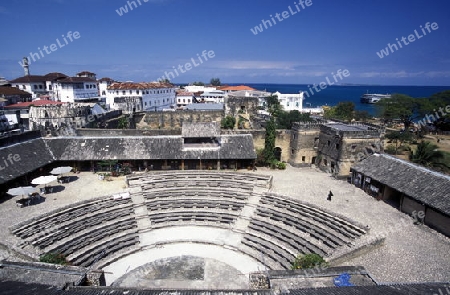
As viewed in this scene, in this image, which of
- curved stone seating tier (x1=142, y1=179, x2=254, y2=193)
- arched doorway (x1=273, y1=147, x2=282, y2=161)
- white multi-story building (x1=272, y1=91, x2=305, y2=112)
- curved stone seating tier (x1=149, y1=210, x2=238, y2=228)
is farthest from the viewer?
white multi-story building (x1=272, y1=91, x2=305, y2=112)

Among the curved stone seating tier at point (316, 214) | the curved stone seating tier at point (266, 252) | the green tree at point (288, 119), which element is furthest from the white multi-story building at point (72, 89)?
the curved stone seating tier at point (266, 252)

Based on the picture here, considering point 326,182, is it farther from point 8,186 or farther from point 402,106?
point 402,106

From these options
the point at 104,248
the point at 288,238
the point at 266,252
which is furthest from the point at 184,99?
the point at 266,252

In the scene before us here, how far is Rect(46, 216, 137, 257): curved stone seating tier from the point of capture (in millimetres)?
18656

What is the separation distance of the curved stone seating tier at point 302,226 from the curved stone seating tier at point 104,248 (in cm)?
1071

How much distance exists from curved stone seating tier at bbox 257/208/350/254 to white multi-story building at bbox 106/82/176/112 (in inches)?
1663

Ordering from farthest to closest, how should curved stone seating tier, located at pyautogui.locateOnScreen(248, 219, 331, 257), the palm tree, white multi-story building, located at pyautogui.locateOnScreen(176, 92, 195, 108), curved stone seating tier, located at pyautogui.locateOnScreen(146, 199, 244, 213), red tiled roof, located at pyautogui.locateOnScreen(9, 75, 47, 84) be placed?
white multi-story building, located at pyautogui.locateOnScreen(176, 92, 195, 108), red tiled roof, located at pyautogui.locateOnScreen(9, 75, 47, 84), the palm tree, curved stone seating tier, located at pyautogui.locateOnScreen(146, 199, 244, 213), curved stone seating tier, located at pyautogui.locateOnScreen(248, 219, 331, 257)

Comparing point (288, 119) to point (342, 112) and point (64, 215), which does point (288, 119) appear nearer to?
point (342, 112)

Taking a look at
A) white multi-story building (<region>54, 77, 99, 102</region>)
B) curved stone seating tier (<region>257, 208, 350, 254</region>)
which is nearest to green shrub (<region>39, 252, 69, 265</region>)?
curved stone seating tier (<region>257, 208, 350, 254</region>)

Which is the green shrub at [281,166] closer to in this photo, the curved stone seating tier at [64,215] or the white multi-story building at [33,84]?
the curved stone seating tier at [64,215]

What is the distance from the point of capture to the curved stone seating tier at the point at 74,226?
18.7m

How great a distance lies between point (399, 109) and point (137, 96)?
61980 mm

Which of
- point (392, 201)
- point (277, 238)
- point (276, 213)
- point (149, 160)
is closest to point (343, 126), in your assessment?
point (392, 201)

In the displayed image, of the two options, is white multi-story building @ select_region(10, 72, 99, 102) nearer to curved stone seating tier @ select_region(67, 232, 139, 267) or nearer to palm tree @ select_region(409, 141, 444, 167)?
curved stone seating tier @ select_region(67, 232, 139, 267)
